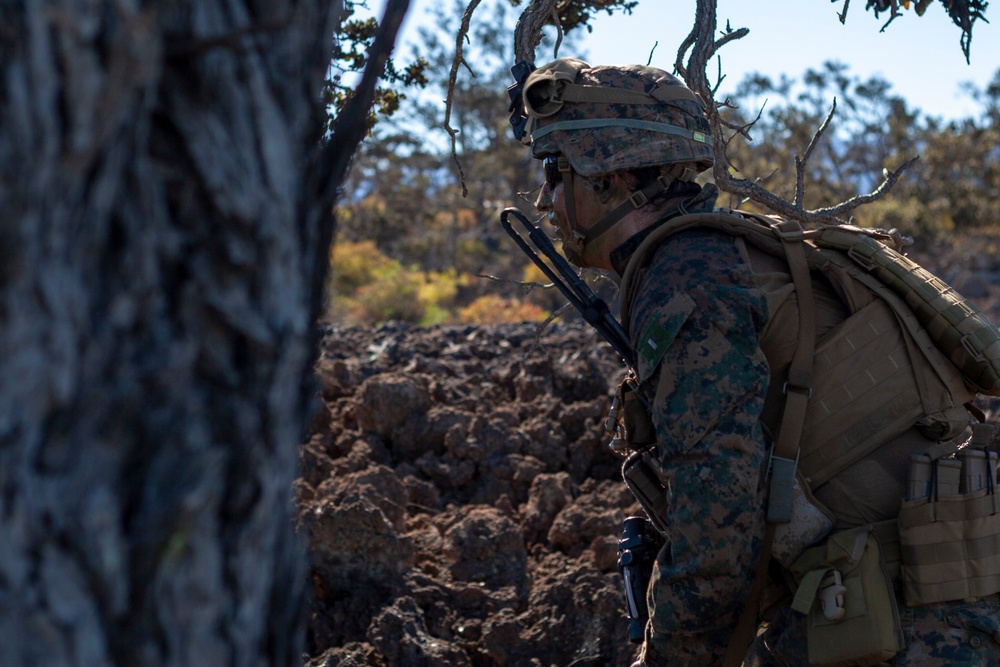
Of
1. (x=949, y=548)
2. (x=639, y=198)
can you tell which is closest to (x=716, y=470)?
(x=949, y=548)

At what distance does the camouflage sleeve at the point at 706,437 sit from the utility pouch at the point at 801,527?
56 mm

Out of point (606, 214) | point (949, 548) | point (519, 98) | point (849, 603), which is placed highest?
point (519, 98)

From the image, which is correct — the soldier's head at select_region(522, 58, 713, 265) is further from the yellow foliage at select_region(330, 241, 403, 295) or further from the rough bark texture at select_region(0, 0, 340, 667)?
the yellow foliage at select_region(330, 241, 403, 295)

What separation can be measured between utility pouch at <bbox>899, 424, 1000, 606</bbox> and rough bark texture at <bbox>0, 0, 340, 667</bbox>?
1.50 metres

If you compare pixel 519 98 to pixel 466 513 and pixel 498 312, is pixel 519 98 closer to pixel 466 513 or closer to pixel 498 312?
pixel 466 513

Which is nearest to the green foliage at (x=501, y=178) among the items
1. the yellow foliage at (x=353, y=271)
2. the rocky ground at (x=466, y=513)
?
the yellow foliage at (x=353, y=271)

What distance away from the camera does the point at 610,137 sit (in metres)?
2.67

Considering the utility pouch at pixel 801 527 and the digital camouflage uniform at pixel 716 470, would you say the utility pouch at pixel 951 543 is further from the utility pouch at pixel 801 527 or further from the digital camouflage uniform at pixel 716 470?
the utility pouch at pixel 801 527

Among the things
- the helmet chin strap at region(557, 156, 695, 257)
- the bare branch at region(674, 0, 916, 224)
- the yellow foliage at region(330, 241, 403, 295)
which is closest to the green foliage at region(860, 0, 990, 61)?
the bare branch at region(674, 0, 916, 224)

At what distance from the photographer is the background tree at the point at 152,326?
1.05 m

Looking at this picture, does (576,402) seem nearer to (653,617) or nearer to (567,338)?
(567,338)

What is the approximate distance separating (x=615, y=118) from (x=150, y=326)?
179 centimetres

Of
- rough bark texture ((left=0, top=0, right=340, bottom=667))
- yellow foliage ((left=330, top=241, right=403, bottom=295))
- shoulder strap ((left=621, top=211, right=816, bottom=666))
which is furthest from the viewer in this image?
yellow foliage ((left=330, top=241, right=403, bottom=295))

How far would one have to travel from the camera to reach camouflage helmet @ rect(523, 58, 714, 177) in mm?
2658
